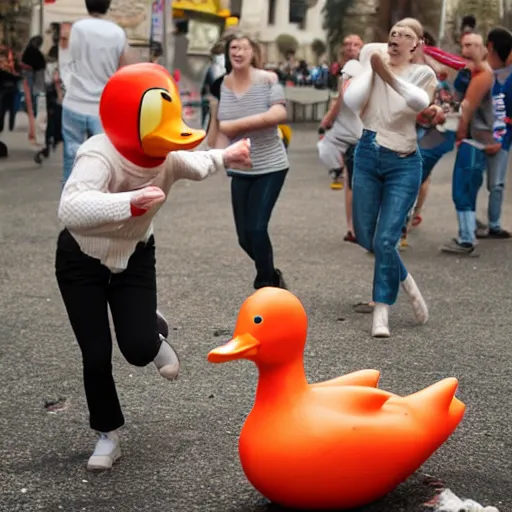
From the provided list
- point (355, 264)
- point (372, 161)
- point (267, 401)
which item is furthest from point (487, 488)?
point (355, 264)

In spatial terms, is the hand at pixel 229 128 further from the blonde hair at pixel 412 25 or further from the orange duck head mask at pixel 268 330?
the orange duck head mask at pixel 268 330

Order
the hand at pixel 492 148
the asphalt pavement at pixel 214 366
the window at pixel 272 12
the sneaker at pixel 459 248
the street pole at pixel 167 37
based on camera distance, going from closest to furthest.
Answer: the asphalt pavement at pixel 214 366 < the sneaker at pixel 459 248 < the hand at pixel 492 148 < the street pole at pixel 167 37 < the window at pixel 272 12

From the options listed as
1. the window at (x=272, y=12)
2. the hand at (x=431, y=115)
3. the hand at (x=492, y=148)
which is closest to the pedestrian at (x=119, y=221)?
the hand at (x=431, y=115)

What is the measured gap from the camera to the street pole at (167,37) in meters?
21.0

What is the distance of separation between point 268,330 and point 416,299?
2.86 meters

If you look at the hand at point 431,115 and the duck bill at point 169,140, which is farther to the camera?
the hand at point 431,115

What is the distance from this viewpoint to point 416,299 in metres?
6.14

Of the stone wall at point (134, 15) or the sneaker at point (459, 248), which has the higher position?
the stone wall at point (134, 15)

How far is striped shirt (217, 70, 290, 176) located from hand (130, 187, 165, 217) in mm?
3024

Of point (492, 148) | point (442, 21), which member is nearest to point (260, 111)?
point (492, 148)

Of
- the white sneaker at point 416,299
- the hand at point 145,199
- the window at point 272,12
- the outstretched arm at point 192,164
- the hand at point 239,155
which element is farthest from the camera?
the window at point 272,12

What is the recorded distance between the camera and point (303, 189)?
43.0ft

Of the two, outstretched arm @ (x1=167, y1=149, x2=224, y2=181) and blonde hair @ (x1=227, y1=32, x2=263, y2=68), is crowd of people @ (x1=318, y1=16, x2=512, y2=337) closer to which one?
blonde hair @ (x1=227, y1=32, x2=263, y2=68)

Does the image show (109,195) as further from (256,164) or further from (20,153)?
(20,153)
